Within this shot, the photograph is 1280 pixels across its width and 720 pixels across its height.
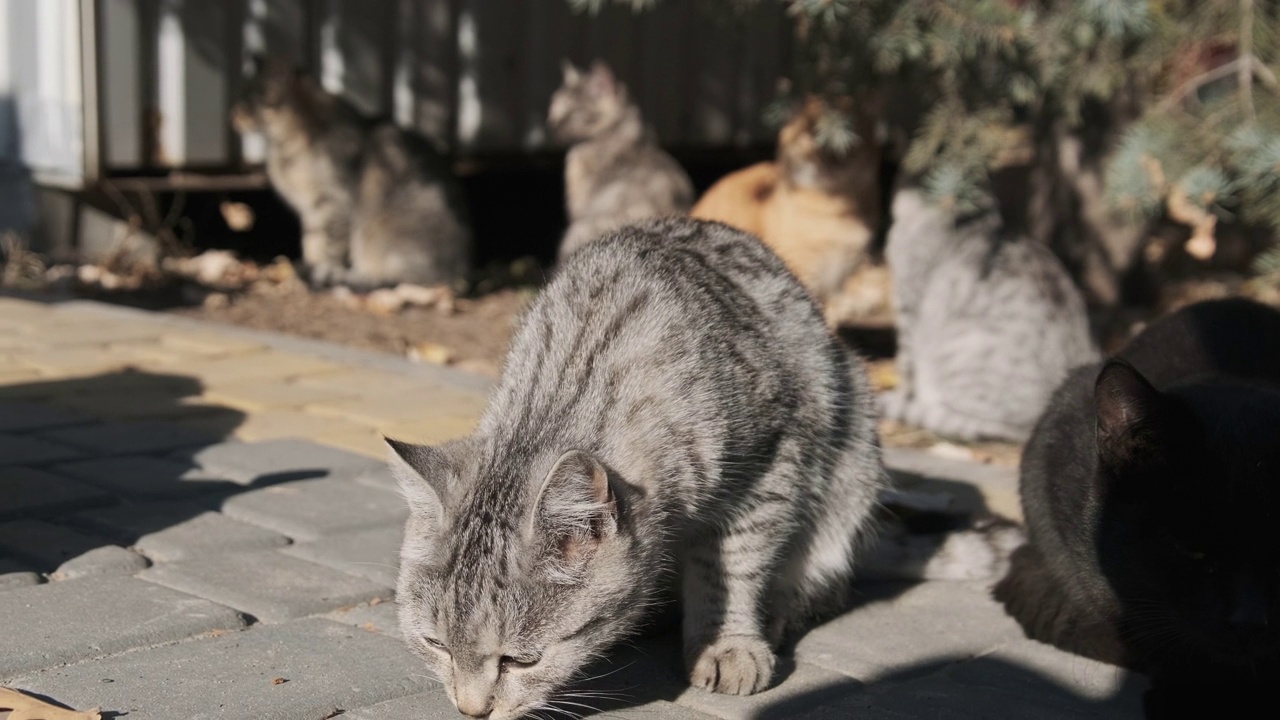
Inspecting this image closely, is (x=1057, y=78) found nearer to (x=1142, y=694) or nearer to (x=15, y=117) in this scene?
(x=1142, y=694)

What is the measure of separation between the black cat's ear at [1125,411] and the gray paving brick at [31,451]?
3180mm

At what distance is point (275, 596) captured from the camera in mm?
3387

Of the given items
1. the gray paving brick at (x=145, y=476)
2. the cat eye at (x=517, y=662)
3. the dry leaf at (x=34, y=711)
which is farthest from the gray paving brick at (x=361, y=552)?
the dry leaf at (x=34, y=711)

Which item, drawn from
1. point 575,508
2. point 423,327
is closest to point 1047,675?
point 575,508

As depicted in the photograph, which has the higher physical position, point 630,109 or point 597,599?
point 630,109

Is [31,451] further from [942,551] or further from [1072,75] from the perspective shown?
[1072,75]

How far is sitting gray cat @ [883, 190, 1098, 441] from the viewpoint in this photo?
6562mm

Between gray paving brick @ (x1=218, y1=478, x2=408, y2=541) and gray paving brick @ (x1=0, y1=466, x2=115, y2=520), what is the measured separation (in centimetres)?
38

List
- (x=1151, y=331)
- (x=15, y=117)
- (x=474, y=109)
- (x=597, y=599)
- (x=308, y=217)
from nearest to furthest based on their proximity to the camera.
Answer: (x=597, y=599) < (x=1151, y=331) < (x=15, y=117) < (x=308, y=217) < (x=474, y=109)

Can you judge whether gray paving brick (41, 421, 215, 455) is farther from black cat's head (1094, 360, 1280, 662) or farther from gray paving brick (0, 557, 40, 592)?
black cat's head (1094, 360, 1280, 662)

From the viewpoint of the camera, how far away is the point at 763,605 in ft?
11.2

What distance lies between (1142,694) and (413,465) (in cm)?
180

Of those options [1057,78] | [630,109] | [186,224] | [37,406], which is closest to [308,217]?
[186,224]

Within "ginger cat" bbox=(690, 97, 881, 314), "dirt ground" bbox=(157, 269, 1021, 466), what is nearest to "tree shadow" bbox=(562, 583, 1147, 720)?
"dirt ground" bbox=(157, 269, 1021, 466)
